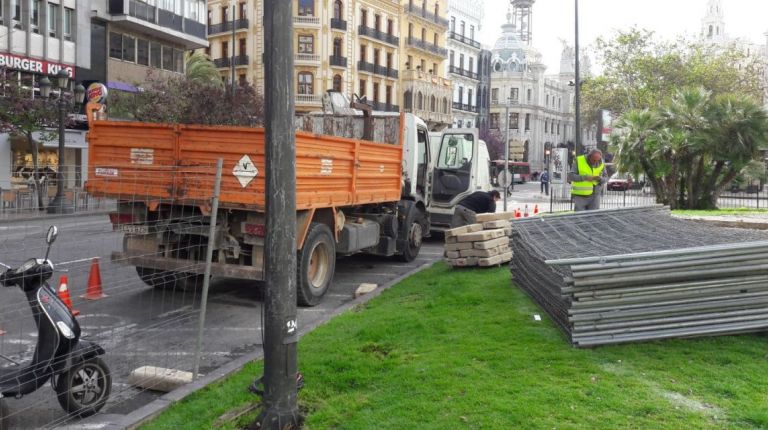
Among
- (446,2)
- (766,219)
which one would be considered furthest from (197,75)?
(446,2)

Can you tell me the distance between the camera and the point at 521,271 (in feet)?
27.8

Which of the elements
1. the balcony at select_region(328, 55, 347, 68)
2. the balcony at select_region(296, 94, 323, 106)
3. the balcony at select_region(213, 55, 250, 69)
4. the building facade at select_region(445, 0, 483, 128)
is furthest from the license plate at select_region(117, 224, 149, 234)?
the building facade at select_region(445, 0, 483, 128)

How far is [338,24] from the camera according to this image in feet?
173

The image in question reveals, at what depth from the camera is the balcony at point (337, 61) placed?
52.5 m

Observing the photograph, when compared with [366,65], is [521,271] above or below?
below

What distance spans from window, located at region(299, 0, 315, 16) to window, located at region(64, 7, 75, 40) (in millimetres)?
22511

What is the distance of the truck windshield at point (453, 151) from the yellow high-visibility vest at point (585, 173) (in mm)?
3104

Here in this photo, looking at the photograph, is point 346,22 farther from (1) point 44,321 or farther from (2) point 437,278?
(1) point 44,321

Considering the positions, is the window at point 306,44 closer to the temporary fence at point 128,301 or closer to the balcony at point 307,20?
the balcony at point 307,20

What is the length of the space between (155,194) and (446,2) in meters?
64.5

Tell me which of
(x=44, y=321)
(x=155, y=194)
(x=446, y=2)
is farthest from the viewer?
(x=446, y=2)

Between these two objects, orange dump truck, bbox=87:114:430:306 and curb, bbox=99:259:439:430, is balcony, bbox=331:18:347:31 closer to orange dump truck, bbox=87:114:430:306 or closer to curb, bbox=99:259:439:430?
orange dump truck, bbox=87:114:430:306

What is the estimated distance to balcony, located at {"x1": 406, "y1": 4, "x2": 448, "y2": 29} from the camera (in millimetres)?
62094

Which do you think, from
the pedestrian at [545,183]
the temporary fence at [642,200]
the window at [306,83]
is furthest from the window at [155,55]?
the pedestrian at [545,183]
